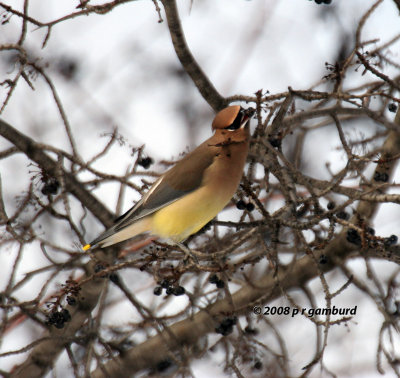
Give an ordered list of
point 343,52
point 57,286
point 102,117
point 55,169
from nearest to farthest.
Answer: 1. point 57,286
2. point 55,169
3. point 343,52
4. point 102,117

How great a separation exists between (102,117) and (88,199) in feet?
7.06

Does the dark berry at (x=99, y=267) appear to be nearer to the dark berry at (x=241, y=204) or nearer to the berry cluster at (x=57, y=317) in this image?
the berry cluster at (x=57, y=317)

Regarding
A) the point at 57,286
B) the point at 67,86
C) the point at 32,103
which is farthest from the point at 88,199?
the point at 32,103

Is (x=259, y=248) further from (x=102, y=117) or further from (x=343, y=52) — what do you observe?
(x=102, y=117)

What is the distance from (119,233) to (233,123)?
0.97 meters

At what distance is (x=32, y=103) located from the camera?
20.9 ft

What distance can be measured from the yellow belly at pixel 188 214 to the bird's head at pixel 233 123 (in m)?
0.37

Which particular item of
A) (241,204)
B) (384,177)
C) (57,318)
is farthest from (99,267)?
(384,177)

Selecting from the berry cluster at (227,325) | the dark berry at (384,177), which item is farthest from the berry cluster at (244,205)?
the dark berry at (384,177)

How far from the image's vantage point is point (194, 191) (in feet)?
12.1

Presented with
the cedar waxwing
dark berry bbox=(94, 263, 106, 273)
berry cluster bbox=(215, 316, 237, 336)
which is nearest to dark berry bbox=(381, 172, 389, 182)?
the cedar waxwing

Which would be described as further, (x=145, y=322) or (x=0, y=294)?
(x=145, y=322)

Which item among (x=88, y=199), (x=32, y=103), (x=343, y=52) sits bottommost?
(x=88, y=199)

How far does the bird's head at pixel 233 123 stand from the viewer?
3.64 meters
